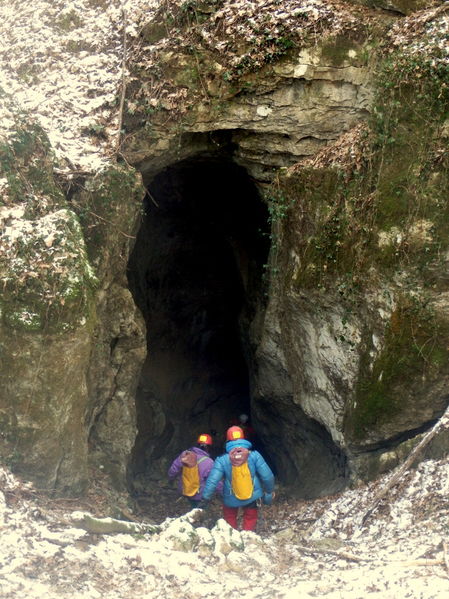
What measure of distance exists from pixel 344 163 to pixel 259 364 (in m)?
4.20

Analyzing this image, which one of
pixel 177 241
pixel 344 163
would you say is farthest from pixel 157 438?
pixel 344 163

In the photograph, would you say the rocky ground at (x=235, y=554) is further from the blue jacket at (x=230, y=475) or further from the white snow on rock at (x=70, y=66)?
the white snow on rock at (x=70, y=66)

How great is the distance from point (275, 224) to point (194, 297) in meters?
4.53

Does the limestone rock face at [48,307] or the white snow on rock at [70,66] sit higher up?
the white snow on rock at [70,66]

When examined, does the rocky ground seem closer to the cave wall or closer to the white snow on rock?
the cave wall

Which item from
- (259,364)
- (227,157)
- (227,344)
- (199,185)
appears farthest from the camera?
(227,344)

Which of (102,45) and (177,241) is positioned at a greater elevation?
(102,45)

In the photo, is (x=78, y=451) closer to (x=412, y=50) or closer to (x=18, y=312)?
(x=18, y=312)

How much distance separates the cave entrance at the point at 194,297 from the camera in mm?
10406

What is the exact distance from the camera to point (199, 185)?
10.8m

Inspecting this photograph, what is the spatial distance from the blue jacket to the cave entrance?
283 centimetres

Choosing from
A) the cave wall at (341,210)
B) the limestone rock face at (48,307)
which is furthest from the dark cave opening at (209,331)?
the limestone rock face at (48,307)

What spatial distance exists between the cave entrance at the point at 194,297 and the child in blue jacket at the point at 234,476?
2811 millimetres

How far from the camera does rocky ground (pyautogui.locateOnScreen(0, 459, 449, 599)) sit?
465 cm
